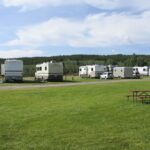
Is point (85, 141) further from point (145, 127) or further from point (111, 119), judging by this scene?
point (111, 119)

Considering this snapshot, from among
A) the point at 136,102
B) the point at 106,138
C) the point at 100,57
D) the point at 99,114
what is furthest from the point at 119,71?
the point at 100,57

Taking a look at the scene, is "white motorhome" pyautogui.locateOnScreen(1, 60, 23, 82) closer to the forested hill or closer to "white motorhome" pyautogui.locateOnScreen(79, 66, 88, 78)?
"white motorhome" pyautogui.locateOnScreen(79, 66, 88, 78)

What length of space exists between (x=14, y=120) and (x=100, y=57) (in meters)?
163

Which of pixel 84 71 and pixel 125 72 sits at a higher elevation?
pixel 84 71

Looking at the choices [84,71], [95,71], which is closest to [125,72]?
[95,71]

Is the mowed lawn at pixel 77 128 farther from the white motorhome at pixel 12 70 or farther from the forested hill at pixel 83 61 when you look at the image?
the forested hill at pixel 83 61

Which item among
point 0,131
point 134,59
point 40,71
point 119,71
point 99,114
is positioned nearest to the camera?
point 0,131

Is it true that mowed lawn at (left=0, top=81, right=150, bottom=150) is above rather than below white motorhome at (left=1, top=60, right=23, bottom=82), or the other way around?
below

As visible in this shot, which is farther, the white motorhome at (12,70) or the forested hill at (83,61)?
the forested hill at (83,61)

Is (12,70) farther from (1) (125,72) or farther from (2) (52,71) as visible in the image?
(1) (125,72)

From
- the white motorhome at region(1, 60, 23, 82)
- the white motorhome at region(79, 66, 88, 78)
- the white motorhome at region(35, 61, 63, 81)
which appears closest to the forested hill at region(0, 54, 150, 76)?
A: the white motorhome at region(79, 66, 88, 78)

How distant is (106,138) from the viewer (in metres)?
12.3

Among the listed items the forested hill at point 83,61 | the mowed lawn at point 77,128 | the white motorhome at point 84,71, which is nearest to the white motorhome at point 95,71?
the white motorhome at point 84,71

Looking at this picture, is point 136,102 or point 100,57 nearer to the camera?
point 136,102
